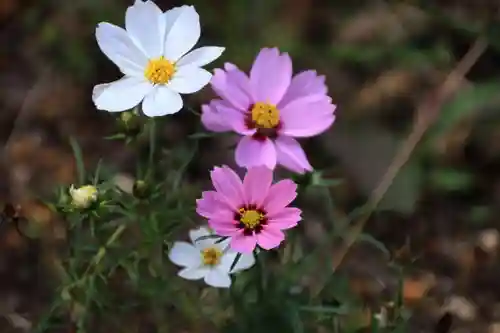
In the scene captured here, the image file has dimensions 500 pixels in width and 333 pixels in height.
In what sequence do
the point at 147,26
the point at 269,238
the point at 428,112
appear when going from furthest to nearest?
the point at 428,112
the point at 147,26
the point at 269,238

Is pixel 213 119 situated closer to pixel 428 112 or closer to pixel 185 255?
pixel 185 255

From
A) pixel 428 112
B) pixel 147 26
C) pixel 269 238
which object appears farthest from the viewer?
pixel 428 112

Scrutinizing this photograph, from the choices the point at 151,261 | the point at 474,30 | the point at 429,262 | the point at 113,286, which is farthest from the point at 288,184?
the point at 474,30

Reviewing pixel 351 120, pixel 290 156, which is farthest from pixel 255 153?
pixel 351 120

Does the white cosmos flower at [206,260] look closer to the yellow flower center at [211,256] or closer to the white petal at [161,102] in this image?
the yellow flower center at [211,256]

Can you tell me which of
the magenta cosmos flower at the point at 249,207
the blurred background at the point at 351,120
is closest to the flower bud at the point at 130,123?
the magenta cosmos flower at the point at 249,207

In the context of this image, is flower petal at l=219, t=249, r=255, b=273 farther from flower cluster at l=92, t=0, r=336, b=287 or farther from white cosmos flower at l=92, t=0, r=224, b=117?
white cosmos flower at l=92, t=0, r=224, b=117

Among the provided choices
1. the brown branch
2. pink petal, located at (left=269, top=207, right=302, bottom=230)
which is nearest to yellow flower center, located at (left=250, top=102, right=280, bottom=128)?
pink petal, located at (left=269, top=207, right=302, bottom=230)
